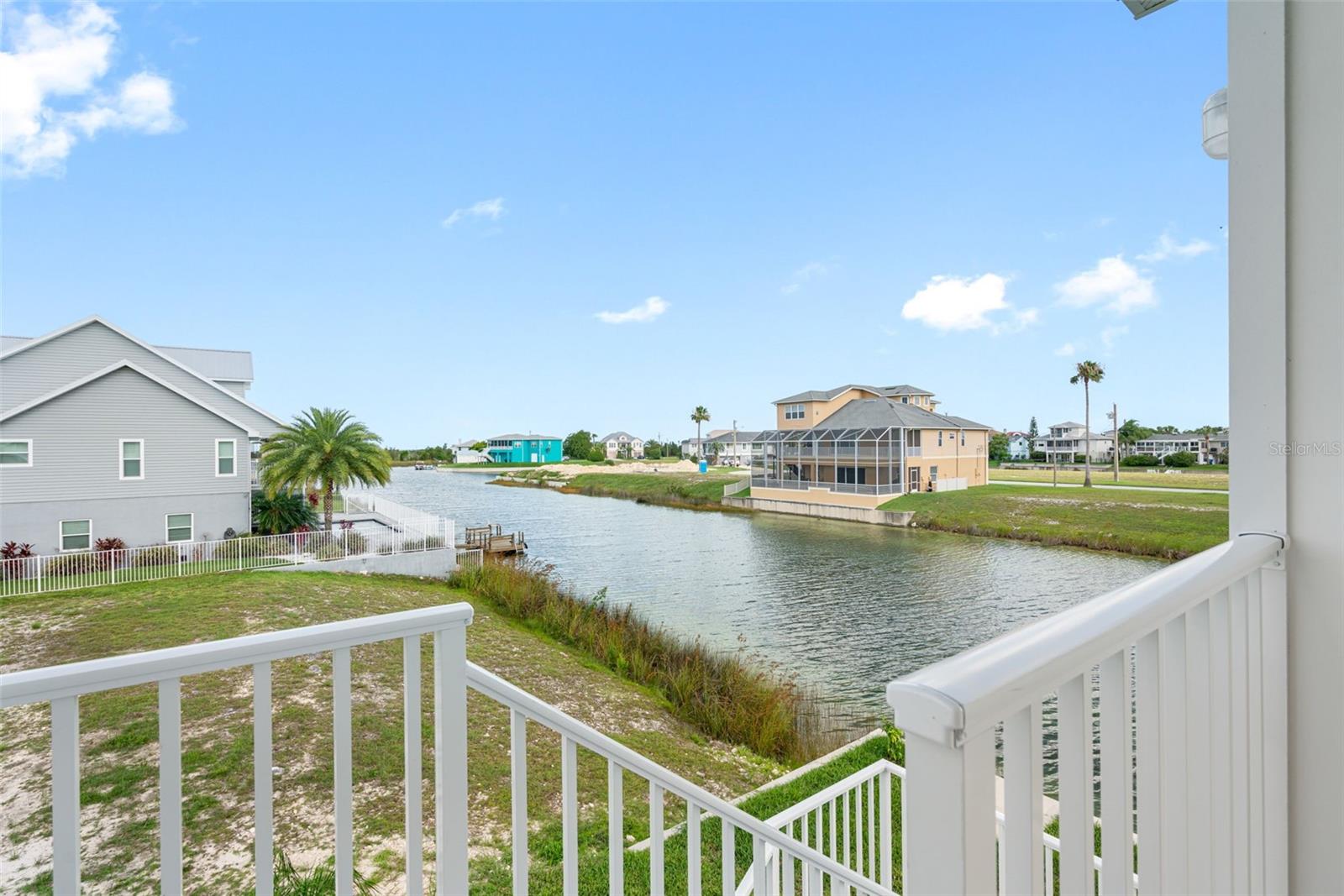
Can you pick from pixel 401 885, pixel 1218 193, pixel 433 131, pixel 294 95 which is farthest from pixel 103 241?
pixel 1218 193

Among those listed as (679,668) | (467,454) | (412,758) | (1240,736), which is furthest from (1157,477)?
(467,454)

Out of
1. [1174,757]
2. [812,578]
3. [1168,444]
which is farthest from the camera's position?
[812,578]

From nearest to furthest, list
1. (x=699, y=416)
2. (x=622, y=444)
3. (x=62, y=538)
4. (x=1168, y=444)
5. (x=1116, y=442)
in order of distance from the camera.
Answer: (x=62, y=538) → (x=1168, y=444) → (x=1116, y=442) → (x=622, y=444) → (x=699, y=416)

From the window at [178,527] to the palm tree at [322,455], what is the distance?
572 millimetres

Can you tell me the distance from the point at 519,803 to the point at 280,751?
2.00m

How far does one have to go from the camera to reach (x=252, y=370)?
5203mm

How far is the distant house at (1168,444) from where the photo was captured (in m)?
3.46

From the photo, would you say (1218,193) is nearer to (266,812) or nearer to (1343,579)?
(1343,579)

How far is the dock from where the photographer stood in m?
6.14

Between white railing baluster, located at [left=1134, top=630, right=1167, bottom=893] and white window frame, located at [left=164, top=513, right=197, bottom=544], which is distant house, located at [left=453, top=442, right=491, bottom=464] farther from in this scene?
white railing baluster, located at [left=1134, top=630, right=1167, bottom=893]

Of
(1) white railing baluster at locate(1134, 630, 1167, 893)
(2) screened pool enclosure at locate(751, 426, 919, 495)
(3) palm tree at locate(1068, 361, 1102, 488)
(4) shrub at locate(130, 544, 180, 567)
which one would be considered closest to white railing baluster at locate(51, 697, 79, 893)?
(1) white railing baluster at locate(1134, 630, 1167, 893)

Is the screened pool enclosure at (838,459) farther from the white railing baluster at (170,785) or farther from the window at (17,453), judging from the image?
the white railing baluster at (170,785)

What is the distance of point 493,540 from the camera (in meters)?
6.82

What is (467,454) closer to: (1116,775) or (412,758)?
(412,758)
